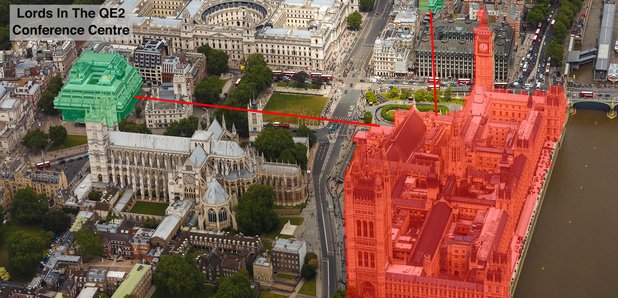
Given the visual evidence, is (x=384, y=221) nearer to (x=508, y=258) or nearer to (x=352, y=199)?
(x=352, y=199)

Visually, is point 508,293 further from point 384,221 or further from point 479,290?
point 384,221

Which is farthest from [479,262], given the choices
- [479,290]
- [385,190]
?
[385,190]

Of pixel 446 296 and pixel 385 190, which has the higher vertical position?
pixel 385 190

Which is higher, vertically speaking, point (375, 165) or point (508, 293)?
point (375, 165)

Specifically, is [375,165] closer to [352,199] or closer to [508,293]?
[352,199]

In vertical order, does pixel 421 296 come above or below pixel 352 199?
below

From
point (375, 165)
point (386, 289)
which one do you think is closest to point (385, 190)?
point (375, 165)

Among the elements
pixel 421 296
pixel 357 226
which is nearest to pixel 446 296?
pixel 421 296
